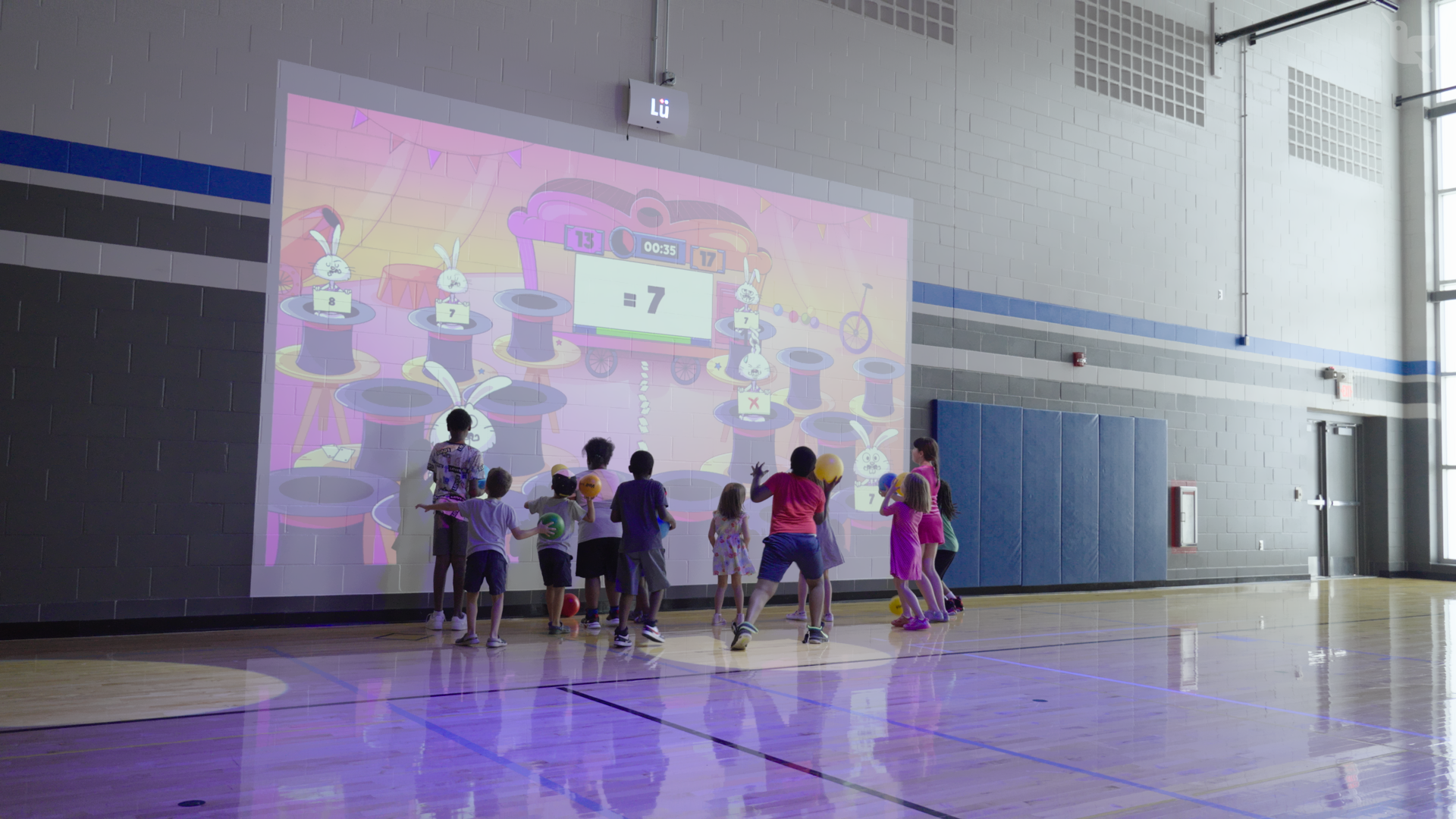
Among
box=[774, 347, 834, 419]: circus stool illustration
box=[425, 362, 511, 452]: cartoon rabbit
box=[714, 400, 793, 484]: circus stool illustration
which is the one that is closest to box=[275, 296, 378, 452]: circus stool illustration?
box=[425, 362, 511, 452]: cartoon rabbit

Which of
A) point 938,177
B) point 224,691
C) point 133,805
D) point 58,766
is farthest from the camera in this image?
point 938,177

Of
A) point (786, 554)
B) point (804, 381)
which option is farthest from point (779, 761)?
point (804, 381)

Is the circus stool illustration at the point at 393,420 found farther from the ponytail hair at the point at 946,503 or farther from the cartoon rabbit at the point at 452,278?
the ponytail hair at the point at 946,503

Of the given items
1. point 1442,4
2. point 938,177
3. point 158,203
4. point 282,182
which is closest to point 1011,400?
point 938,177

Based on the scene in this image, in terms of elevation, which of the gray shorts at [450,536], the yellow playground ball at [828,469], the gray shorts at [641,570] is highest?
the yellow playground ball at [828,469]

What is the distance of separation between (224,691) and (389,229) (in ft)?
11.7

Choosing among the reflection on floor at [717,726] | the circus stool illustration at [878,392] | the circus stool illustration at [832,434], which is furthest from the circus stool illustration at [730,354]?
the reflection on floor at [717,726]

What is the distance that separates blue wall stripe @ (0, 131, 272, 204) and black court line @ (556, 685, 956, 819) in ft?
13.7

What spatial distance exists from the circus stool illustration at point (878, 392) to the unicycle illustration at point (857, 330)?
149mm

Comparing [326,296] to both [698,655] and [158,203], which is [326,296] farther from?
[698,655]

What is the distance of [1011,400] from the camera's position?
10.1m

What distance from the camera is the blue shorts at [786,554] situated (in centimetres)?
602

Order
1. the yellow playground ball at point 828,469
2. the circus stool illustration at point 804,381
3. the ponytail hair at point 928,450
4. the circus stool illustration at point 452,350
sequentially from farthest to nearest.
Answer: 1. the circus stool illustration at point 804,381
2. the ponytail hair at point 928,450
3. the circus stool illustration at point 452,350
4. the yellow playground ball at point 828,469

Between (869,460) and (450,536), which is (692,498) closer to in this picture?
(869,460)
